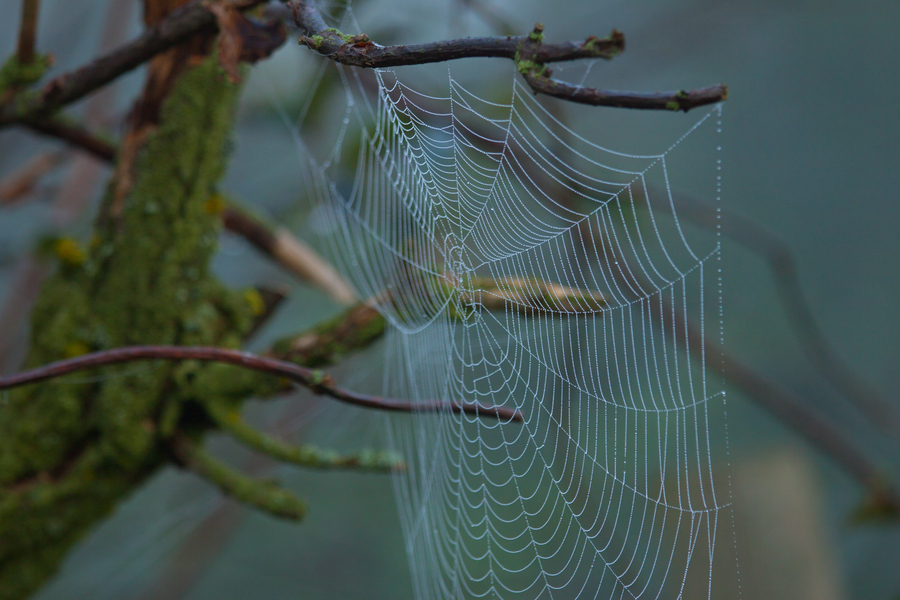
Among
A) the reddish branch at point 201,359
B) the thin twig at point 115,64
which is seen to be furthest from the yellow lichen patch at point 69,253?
the reddish branch at point 201,359

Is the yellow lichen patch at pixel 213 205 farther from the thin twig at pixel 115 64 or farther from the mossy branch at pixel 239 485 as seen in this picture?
the mossy branch at pixel 239 485

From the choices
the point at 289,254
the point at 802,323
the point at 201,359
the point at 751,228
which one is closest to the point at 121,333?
the point at 201,359

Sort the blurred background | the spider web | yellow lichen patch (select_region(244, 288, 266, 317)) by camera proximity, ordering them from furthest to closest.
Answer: the blurred background
yellow lichen patch (select_region(244, 288, 266, 317))
the spider web

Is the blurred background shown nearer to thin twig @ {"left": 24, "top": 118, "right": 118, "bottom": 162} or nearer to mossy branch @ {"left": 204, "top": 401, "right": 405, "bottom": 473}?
thin twig @ {"left": 24, "top": 118, "right": 118, "bottom": 162}

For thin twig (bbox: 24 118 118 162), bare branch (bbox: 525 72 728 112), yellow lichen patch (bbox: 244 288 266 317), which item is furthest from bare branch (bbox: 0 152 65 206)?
bare branch (bbox: 525 72 728 112)

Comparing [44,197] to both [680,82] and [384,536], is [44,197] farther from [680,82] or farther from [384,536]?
[680,82]

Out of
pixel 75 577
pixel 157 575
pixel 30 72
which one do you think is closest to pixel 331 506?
pixel 157 575
